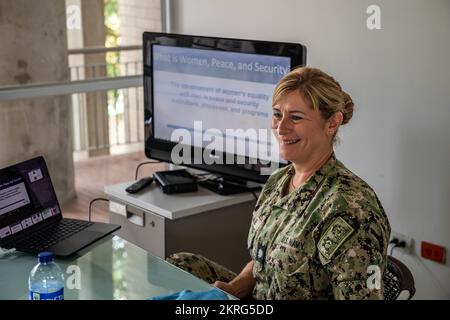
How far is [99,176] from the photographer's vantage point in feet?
16.8

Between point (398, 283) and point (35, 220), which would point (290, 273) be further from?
point (35, 220)

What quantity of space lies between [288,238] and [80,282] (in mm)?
615

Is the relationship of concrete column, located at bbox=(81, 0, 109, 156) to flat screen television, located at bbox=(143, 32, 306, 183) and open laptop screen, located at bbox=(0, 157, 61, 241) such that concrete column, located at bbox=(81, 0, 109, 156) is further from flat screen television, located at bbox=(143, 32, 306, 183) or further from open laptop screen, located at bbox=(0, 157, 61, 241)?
open laptop screen, located at bbox=(0, 157, 61, 241)

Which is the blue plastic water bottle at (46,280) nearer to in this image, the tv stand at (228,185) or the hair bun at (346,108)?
the hair bun at (346,108)

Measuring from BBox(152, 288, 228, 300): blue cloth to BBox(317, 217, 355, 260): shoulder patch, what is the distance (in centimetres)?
31

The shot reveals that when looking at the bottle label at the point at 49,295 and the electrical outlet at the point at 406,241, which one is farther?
the electrical outlet at the point at 406,241

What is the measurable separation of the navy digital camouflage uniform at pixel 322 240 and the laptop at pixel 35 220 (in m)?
0.56

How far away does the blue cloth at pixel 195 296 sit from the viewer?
1833mm

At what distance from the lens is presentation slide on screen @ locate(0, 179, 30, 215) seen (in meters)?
2.25

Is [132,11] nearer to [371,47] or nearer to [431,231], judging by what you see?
[371,47]

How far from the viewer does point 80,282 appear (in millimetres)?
2031

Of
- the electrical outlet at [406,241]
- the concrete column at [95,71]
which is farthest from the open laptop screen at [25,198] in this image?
the concrete column at [95,71]
